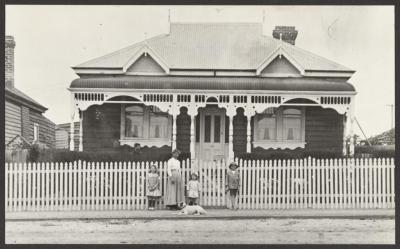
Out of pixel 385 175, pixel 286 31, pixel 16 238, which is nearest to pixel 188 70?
pixel 286 31

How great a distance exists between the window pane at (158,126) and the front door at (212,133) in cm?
138

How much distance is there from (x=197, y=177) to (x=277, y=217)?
8.24 feet

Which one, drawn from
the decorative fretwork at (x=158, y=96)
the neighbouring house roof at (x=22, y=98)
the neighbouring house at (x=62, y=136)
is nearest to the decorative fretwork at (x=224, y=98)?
the decorative fretwork at (x=158, y=96)

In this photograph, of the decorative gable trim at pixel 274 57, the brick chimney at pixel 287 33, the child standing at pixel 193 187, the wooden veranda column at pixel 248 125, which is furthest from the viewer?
the brick chimney at pixel 287 33

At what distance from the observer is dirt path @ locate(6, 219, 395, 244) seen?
12617 millimetres

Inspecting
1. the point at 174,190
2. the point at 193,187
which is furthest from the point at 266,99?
the point at 174,190

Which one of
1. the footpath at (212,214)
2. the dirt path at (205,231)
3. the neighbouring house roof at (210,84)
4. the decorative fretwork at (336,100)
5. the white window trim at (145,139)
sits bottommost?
the dirt path at (205,231)

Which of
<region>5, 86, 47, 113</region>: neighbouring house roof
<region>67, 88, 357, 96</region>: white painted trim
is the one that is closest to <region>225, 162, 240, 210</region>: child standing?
<region>67, 88, 357, 96</region>: white painted trim

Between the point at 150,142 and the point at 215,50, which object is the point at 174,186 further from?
the point at 215,50

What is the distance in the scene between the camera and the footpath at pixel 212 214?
15844 millimetres

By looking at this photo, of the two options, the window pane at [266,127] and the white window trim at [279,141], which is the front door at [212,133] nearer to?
the white window trim at [279,141]

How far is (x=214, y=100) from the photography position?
985 inches

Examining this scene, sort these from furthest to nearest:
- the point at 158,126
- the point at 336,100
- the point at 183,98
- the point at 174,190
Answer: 1. the point at 158,126
2. the point at 336,100
3. the point at 183,98
4. the point at 174,190

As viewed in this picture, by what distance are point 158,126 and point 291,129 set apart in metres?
5.08
